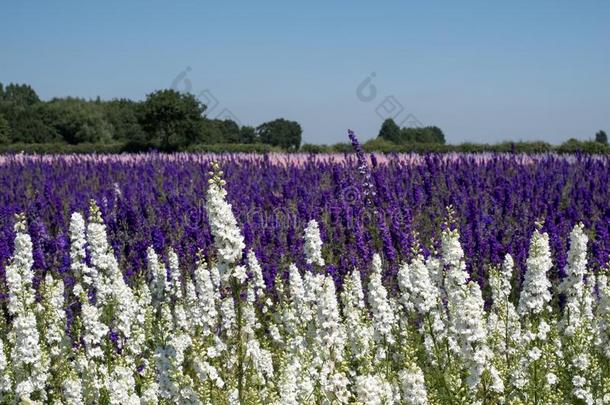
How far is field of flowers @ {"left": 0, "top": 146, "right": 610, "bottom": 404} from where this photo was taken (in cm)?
336

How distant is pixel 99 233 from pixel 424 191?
22.3ft

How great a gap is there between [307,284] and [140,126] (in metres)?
25.7

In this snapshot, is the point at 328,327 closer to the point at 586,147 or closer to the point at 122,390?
the point at 122,390

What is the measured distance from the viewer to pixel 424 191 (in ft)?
36.1

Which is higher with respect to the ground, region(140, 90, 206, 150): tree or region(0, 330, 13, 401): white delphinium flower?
region(140, 90, 206, 150): tree

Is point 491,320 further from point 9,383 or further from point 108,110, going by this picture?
point 108,110

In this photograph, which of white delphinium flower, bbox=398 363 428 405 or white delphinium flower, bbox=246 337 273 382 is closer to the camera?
white delphinium flower, bbox=398 363 428 405

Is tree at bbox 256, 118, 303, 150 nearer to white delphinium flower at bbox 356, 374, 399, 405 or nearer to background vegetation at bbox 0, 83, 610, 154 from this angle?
background vegetation at bbox 0, 83, 610, 154

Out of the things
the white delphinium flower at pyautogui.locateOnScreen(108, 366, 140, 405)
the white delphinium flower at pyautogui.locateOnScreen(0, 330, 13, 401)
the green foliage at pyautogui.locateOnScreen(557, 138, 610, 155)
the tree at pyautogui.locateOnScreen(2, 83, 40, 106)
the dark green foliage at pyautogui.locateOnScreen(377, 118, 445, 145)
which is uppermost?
the tree at pyautogui.locateOnScreen(2, 83, 40, 106)

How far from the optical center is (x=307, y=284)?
5.05 metres

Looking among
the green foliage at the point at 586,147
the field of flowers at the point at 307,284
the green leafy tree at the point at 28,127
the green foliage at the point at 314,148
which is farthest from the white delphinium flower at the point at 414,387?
the green leafy tree at the point at 28,127

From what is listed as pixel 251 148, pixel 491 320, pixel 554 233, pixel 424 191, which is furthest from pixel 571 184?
pixel 251 148

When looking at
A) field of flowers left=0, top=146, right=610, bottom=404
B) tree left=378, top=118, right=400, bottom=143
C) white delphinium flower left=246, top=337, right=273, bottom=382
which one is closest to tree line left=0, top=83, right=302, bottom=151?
tree left=378, top=118, right=400, bottom=143

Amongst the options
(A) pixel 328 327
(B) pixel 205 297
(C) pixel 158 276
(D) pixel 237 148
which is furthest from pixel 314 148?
(A) pixel 328 327
